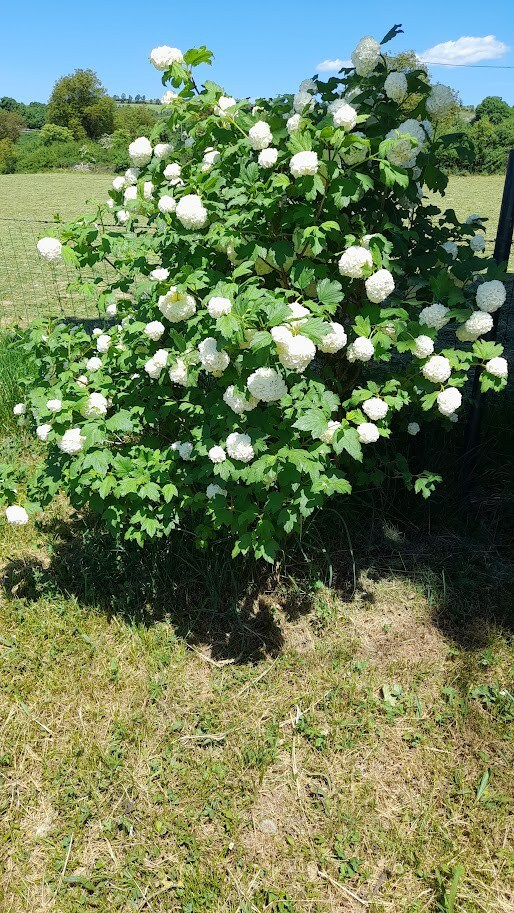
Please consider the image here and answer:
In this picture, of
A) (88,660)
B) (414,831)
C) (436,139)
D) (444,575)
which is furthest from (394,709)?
(436,139)

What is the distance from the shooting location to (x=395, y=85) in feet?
7.20

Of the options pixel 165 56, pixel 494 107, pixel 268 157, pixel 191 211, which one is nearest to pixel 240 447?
pixel 191 211

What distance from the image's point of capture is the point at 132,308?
2.71 m

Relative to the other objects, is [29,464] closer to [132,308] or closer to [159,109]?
[132,308]

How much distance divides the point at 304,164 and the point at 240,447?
86 cm

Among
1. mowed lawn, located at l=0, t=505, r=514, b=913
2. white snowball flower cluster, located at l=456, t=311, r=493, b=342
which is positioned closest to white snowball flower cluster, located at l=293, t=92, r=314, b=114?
white snowball flower cluster, located at l=456, t=311, r=493, b=342

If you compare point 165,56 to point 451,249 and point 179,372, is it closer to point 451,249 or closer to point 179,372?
point 179,372

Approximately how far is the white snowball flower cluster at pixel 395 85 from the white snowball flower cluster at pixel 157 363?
1151 millimetres

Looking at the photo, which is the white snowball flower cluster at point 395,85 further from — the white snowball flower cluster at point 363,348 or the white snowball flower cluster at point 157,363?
the white snowball flower cluster at point 157,363

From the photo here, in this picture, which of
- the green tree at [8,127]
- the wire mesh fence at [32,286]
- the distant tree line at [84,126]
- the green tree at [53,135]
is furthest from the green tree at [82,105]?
the wire mesh fence at [32,286]

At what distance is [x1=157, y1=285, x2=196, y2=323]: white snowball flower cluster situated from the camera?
2.21 metres

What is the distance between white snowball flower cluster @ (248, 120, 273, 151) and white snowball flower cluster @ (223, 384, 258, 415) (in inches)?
31.7

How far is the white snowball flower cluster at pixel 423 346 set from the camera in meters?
2.23

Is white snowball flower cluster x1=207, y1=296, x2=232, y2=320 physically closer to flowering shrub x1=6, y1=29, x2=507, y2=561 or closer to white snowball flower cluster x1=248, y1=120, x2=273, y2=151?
flowering shrub x1=6, y1=29, x2=507, y2=561
